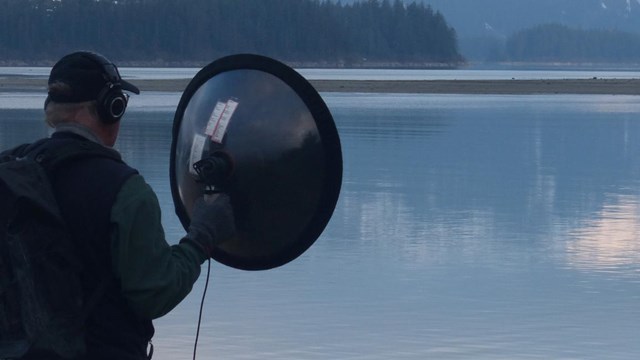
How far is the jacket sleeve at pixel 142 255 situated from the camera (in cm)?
303

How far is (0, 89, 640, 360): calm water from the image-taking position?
26.0 feet

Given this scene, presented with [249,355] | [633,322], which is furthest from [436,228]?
[249,355]

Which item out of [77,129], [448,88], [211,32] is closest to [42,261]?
[77,129]

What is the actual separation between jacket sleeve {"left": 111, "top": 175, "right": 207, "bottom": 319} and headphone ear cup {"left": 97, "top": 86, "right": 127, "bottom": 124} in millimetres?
231

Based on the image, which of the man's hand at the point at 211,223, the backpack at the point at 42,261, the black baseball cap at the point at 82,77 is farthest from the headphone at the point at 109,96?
the man's hand at the point at 211,223

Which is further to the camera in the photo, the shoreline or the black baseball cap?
the shoreline

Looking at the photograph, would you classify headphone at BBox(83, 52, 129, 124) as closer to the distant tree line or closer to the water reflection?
the water reflection

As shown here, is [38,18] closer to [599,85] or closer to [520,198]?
[599,85]

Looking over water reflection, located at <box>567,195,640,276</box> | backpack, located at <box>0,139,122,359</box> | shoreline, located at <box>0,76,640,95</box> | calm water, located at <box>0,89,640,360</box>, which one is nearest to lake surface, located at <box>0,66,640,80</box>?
shoreline, located at <box>0,76,640,95</box>

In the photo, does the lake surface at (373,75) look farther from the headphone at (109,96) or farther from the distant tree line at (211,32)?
the headphone at (109,96)

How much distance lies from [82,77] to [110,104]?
9cm

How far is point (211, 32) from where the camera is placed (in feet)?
541

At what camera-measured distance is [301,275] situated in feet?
33.7

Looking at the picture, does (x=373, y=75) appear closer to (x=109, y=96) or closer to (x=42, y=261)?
(x=109, y=96)
